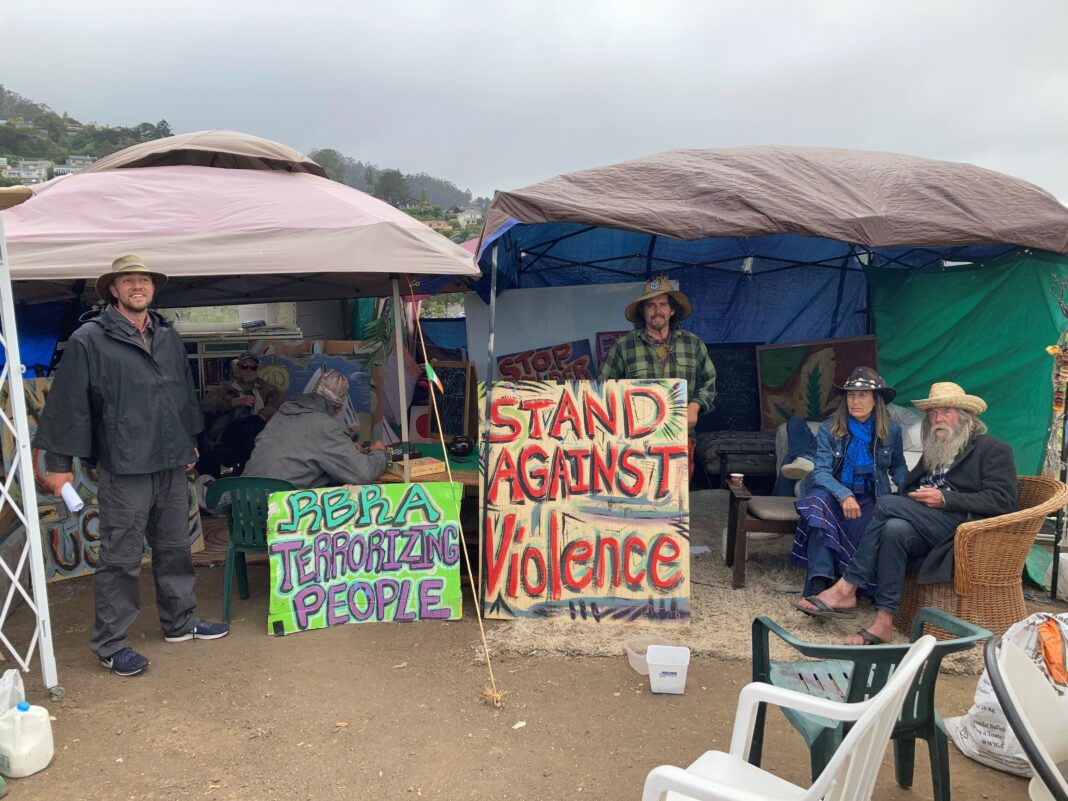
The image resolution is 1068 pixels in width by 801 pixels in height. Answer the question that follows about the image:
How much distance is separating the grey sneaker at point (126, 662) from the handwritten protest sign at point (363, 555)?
2.22 ft

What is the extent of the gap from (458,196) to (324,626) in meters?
102

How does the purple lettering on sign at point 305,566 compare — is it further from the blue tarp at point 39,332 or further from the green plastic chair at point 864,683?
the blue tarp at point 39,332

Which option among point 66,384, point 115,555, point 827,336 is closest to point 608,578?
point 115,555

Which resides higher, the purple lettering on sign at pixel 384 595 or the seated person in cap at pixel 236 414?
the seated person in cap at pixel 236 414

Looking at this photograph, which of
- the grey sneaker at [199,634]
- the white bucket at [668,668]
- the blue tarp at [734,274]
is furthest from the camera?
the blue tarp at [734,274]

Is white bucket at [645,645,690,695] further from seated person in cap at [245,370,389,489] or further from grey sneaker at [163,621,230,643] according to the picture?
grey sneaker at [163,621,230,643]

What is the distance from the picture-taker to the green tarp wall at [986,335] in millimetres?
Result: 5891

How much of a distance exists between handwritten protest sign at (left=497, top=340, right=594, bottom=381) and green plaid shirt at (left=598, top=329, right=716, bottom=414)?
211 cm

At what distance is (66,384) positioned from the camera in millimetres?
3707

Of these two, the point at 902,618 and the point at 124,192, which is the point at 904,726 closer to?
the point at 902,618

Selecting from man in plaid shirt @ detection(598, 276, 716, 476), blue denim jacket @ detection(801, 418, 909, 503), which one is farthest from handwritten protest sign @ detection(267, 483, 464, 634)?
blue denim jacket @ detection(801, 418, 909, 503)

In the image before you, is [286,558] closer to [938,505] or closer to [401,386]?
[401,386]

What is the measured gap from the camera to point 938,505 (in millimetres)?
4141

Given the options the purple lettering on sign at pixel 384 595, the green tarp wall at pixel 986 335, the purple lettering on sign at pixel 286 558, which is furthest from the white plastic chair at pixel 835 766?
the green tarp wall at pixel 986 335
